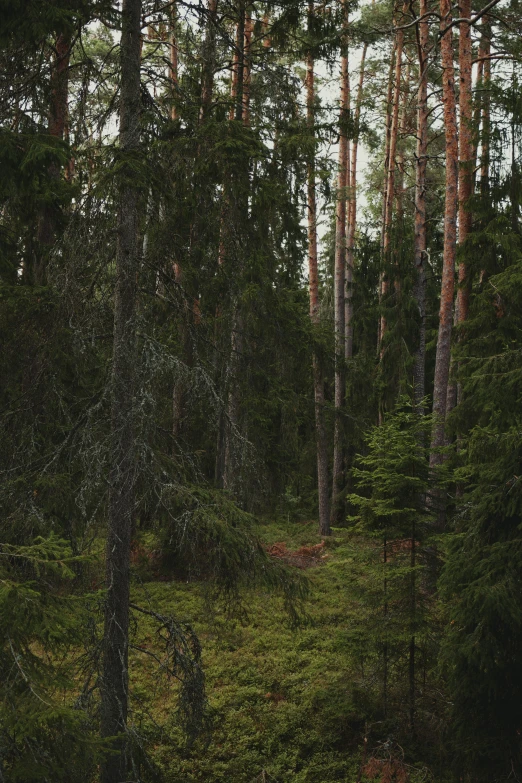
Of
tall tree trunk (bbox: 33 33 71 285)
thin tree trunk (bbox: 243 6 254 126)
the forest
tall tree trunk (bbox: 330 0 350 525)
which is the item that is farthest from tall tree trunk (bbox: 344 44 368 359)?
tall tree trunk (bbox: 33 33 71 285)

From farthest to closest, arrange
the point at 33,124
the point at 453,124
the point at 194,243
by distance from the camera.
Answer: the point at 453,124 → the point at 194,243 → the point at 33,124

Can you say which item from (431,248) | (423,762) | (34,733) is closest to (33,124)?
(34,733)

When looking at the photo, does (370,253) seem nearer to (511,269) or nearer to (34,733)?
(511,269)

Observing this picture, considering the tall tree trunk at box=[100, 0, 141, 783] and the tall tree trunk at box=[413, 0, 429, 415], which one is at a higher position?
the tall tree trunk at box=[413, 0, 429, 415]

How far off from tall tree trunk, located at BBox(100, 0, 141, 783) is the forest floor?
1.02 ft

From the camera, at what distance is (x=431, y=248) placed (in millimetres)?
22000

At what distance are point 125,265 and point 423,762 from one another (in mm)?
6270

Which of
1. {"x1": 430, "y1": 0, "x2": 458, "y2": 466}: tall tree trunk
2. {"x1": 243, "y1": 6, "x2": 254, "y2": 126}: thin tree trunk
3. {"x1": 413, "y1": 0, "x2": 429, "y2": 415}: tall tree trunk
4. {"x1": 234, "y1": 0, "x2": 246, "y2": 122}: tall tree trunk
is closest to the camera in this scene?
{"x1": 234, "y1": 0, "x2": 246, "y2": 122}: tall tree trunk

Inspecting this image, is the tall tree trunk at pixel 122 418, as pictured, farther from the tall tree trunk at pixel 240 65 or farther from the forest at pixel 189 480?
the tall tree trunk at pixel 240 65

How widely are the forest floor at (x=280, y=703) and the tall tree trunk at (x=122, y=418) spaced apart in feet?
1.02

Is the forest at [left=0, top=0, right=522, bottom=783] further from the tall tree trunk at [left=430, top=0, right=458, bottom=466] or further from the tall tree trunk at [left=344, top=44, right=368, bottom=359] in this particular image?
the tall tree trunk at [left=344, top=44, right=368, bottom=359]

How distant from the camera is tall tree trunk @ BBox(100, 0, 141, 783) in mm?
5715

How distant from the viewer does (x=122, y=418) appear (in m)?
5.72

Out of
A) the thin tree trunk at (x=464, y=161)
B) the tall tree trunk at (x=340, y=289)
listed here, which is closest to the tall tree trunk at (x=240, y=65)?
the thin tree trunk at (x=464, y=161)
